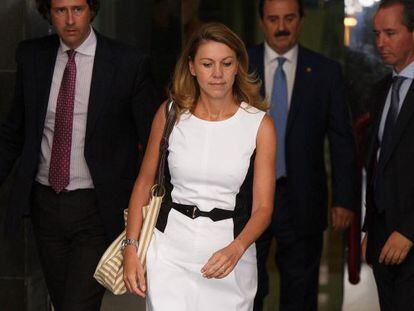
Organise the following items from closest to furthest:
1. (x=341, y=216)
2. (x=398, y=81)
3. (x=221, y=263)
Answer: (x=221, y=263) < (x=398, y=81) < (x=341, y=216)

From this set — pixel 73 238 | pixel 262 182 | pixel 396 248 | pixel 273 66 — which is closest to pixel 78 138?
pixel 73 238

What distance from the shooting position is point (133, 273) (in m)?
4.52

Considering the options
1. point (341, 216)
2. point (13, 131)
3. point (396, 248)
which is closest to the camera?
point (396, 248)

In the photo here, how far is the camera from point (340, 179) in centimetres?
615

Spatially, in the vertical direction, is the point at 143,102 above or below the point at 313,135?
above

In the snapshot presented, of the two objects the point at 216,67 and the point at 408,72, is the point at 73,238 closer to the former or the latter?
the point at 216,67

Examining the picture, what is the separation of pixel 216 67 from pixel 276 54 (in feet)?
5.84

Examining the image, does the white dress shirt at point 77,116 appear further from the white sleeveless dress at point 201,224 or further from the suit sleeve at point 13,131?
the white sleeveless dress at point 201,224

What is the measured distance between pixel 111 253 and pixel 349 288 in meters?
3.84

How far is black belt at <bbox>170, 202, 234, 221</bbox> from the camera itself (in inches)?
178

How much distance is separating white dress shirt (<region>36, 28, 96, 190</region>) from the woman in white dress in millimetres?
715

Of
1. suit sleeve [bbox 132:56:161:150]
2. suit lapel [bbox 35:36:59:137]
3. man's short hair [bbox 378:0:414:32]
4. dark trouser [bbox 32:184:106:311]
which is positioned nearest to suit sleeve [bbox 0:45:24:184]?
suit lapel [bbox 35:36:59:137]

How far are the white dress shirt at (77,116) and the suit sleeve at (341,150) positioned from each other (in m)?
1.48

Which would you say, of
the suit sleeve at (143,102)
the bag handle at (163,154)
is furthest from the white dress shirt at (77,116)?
the bag handle at (163,154)
